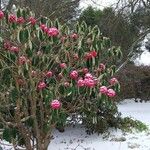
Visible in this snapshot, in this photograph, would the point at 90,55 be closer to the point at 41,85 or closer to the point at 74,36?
the point at 74,36

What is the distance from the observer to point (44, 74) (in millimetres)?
6188

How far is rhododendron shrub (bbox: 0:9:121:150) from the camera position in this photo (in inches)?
235

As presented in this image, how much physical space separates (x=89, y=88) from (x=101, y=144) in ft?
10.1

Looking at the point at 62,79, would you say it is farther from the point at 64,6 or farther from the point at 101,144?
the point at 64,6

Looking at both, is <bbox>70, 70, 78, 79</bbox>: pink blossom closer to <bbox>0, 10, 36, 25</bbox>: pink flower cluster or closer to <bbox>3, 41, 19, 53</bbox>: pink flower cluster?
<bbox>3, 41, 19, 53</bbox>: pink flower cluster

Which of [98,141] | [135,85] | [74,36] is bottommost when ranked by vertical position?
[98,141]

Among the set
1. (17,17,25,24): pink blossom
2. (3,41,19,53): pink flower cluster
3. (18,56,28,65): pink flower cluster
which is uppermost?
(17,17,25,24): pink blossom

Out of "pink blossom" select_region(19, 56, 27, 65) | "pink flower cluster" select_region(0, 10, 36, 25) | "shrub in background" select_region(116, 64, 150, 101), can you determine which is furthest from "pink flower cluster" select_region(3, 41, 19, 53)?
"shrub in background" select_region(116, 64, 150, 101)

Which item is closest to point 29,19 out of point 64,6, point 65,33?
point 65,33

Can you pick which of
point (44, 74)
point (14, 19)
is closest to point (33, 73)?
point (44, 74)

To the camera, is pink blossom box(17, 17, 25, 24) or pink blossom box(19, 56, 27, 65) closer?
pink blossom box(19, 56, 27, 65)

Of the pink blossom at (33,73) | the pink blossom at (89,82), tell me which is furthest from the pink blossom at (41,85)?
the pink blossom at (89,82)

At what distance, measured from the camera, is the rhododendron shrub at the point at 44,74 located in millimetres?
5965

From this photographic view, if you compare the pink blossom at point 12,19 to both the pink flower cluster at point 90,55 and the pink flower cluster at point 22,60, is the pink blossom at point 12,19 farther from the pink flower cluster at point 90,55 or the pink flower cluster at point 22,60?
the pink flower cluster at point 90,55
